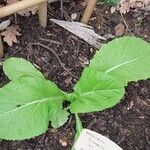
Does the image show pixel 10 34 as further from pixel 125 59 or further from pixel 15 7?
pixel 125 59

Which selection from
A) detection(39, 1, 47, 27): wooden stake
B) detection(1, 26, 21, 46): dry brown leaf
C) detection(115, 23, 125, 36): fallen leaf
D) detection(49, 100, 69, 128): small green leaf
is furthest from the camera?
detection(115, 23, 125, 36): fallen leaf

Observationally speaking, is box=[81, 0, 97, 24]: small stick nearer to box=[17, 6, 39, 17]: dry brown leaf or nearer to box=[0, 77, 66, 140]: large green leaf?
box=[17, 6, 39, 17]: dry brown leaf

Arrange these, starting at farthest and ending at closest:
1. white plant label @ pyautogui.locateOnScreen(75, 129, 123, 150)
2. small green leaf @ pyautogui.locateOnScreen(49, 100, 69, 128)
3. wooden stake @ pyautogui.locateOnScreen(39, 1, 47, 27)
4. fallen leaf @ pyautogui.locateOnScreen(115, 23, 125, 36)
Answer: fallen leaf @ pyautogui.locateOnScreen(115, 23, 125, 36)
wooden stake @ pyautogui.locateOnScreen(39, 1, 47, 27)
small green leaf @ pyautogui.locateOnScreen(49, 100, 69, 128)
white plant label @ pyautogui.locateOnScreen(75, 129, 123, 150)

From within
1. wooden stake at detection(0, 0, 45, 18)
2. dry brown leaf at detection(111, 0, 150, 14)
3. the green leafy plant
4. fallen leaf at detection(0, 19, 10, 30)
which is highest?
wooden stake at detection(0, 0, 45, 18)

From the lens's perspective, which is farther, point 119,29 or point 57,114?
point 119,29

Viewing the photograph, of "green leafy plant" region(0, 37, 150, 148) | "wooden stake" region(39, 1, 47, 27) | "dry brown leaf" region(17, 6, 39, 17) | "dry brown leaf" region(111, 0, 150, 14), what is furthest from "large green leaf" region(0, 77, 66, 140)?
"dry brown leaf" region(111, 0, 150, 14)

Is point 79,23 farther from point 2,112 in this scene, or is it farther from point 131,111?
point 2,112

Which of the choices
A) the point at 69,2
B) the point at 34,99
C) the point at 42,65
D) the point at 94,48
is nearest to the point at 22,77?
the point at 34,99

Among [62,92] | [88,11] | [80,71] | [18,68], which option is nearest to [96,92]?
[62,92]
